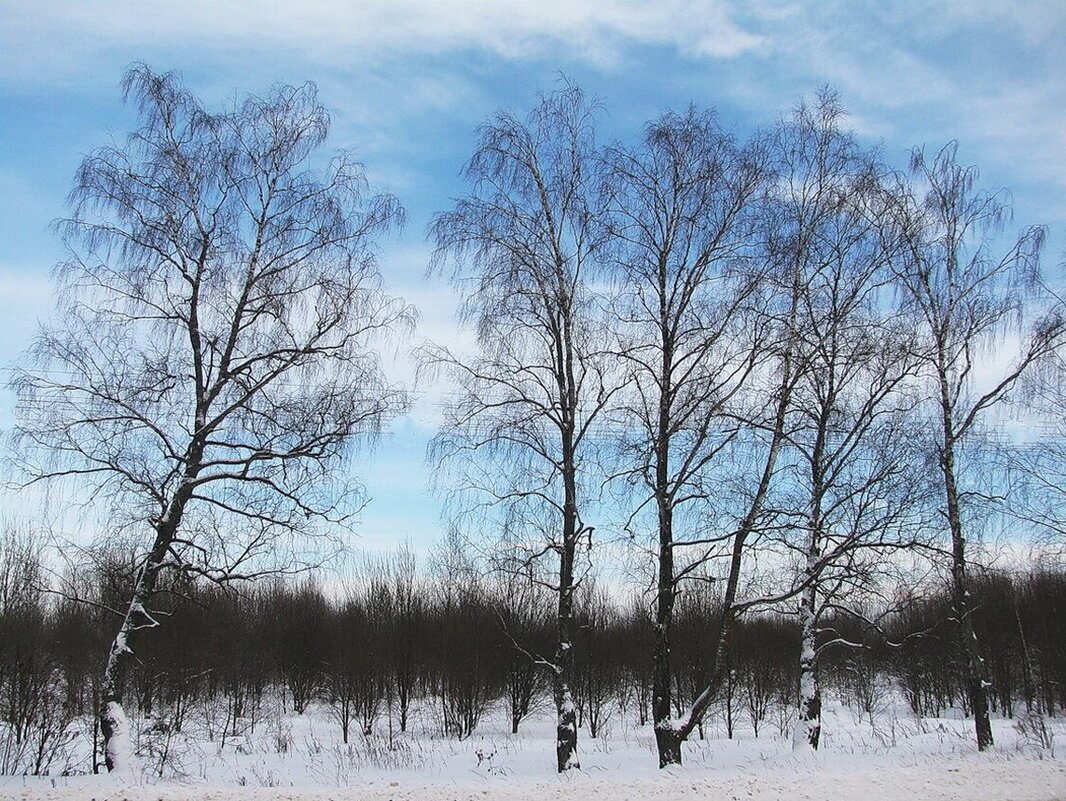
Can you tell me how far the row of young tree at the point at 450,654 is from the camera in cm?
2981

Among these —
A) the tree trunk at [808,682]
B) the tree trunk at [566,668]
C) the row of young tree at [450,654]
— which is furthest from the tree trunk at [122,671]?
the row of young tree at [450,654]

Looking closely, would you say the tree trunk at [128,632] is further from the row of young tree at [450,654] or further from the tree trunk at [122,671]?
the row of young tree at [450,654]

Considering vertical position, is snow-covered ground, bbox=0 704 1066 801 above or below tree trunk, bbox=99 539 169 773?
below

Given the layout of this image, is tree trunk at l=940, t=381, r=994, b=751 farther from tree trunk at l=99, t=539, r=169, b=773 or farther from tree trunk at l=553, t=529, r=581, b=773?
tree trunk at l=99, t=539, r=169, b=773

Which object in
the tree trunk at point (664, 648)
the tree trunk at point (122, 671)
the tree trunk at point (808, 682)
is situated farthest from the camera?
the tree trunk at point (808, 682)

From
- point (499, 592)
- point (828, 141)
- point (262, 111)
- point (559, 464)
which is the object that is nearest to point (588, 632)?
point (499, 592)

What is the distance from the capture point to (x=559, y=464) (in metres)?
14.5

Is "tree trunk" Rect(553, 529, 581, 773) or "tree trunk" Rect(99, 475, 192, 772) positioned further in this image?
"tree trunk" Rect(553, 529, 581, 773)

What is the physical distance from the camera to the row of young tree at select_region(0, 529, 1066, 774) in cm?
2981

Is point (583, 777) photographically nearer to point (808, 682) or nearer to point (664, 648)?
point (664, 648)

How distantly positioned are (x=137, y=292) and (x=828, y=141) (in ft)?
47.6

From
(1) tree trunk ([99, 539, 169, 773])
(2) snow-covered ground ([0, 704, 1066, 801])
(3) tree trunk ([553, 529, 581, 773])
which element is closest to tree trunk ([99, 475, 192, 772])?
(1) tree trunk ([99, 539, 169, 773])

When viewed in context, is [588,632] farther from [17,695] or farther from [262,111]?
[262,111]

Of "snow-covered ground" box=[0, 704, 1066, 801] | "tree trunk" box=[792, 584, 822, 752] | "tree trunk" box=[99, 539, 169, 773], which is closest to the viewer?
"snow-covered ground" box=[0, 704, 1066, 801]
